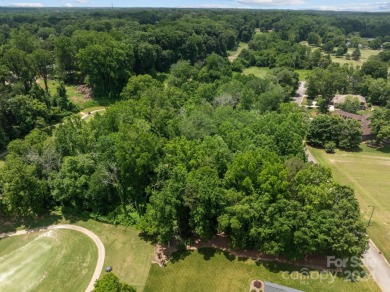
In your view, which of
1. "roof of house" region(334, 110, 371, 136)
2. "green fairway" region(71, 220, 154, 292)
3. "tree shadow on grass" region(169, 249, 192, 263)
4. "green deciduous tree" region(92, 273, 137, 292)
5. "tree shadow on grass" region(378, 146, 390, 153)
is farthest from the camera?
"roof of house" region(334, 110, 371, 136)

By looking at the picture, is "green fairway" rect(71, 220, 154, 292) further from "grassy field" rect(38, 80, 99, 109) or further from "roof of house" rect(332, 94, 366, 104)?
"roof of house" rect(332, 94, 366, 104)

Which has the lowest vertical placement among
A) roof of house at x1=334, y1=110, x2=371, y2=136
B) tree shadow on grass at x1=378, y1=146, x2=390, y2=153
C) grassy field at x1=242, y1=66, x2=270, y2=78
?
tree shadow on grass at x1=378, y1=146, x2=390, y2=153

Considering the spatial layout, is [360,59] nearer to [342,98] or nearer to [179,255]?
[342,98]

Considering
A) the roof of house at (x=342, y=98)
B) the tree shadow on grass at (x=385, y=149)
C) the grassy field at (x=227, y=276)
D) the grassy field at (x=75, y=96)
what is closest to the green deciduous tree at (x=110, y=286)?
the grassy field at (x=227, y=276)

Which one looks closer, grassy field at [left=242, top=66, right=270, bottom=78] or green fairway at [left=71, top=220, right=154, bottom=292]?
green fairway at [left=71, top=220, right=154, bottom=292]

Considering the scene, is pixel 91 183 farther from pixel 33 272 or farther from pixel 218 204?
pixel 218 204

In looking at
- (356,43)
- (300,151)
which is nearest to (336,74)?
Answer: (300,151)

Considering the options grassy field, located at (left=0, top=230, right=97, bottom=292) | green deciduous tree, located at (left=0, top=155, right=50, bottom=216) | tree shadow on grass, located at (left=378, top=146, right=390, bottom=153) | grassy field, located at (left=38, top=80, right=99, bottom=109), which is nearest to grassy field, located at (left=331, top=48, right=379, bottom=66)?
tree shadow on grass, located at (left=378, top=146, right=390, bottom=153)

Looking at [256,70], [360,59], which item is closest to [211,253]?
[256,70]
